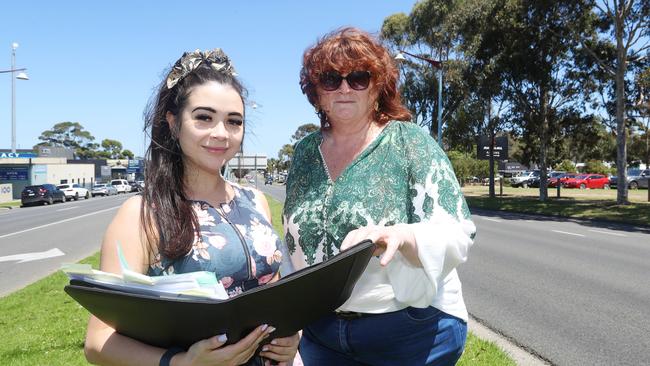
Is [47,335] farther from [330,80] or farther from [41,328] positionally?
[330,80]

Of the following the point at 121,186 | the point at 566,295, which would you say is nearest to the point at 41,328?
the point at 566,295

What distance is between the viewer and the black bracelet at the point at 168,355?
1405 millimetres

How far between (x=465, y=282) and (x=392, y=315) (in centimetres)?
626

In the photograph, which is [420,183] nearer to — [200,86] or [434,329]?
[434,329]

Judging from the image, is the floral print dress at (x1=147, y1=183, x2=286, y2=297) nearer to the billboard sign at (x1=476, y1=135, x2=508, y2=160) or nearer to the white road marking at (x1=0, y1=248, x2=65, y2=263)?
the white road marking at (x1=0, y1=248, x2=65, y2=263)

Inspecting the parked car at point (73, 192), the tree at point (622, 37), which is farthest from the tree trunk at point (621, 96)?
the parked car at point (73, 192)

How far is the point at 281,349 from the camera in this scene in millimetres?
1654

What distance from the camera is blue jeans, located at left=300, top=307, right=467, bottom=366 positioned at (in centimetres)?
169

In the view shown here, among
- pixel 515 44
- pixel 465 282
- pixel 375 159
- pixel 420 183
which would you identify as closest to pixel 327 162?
pixel 375 159

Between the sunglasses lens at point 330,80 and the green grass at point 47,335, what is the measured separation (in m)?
3.04

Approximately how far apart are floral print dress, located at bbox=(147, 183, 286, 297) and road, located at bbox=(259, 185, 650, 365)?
3.55 m

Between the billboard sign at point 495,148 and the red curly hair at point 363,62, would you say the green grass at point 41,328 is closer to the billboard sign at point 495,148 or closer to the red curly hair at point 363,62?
the red curly hair at point 363,62

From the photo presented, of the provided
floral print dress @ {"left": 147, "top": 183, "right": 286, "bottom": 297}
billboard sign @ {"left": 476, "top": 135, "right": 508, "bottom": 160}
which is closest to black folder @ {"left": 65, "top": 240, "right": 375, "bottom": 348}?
floral print dress @ {"left": 147, "top": 183, "right": 286, "bottom": 297}

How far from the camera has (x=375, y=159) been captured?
1.78 m
